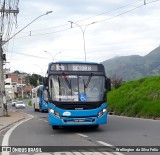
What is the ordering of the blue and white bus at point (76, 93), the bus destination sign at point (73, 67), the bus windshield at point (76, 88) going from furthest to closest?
the bus destination sign at point (73, 67) < the bus windshield at point (76, 88) < the blue and white bus at point (76, 93)

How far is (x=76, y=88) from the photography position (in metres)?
16.4

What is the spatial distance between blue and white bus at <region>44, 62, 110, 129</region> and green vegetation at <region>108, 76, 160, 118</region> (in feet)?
33.8

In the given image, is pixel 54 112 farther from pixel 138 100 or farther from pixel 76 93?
pixel 138 100

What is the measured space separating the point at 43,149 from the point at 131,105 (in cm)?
2105

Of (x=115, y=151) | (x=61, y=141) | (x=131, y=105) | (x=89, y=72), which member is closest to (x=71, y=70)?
(x=89, y=72)

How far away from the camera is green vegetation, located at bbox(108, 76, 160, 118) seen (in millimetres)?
27778

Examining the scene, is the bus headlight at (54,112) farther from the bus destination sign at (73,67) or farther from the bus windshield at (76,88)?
the bus destination sign at (73,67)

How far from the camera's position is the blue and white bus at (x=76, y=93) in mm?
16031

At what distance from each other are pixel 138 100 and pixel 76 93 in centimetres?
1613

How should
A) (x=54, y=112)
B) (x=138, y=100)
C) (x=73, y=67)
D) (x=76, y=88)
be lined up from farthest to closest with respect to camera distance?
(x=138, y=100) < (x=73, y=67) < (x=76, y=88) < (x=54, y=112)

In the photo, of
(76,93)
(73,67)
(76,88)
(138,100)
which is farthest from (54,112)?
(138,100)

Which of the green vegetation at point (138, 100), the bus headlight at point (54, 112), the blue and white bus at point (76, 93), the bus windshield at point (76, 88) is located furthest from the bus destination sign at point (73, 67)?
the green vegetation at point (138, 100)

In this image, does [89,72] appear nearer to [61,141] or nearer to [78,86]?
[78,86]

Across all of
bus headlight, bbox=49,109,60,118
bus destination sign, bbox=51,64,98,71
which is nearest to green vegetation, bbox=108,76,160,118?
bus destination sign, bbox=51,64,98,71
